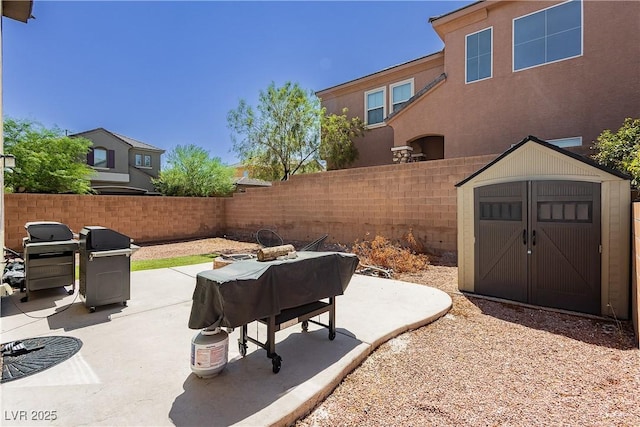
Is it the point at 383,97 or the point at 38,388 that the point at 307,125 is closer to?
the point at 383,97

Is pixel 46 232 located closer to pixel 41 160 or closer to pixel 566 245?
pixel 566 245

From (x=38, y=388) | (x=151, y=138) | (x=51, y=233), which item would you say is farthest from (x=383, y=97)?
(x=151, y=138)

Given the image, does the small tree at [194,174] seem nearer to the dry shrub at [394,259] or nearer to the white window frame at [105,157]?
the white window frame at [105,157]

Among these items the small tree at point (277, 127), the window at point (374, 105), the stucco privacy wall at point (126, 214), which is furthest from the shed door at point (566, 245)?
the stucco privacy wall at point (126, 214)

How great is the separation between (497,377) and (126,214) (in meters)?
14.1

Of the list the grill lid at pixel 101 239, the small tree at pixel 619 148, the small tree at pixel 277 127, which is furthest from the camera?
the small tree at pixel 277 127

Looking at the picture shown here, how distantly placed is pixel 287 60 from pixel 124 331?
12.9 metres

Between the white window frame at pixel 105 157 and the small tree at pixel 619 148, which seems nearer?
the small tree at pixel 619 148

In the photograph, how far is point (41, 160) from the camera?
39.7 ft

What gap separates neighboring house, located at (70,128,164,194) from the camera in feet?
77.6

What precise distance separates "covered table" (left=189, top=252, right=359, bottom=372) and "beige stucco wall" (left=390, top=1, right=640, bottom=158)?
10.0 metres

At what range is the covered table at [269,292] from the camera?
2.65m

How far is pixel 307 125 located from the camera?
14625 millimetres

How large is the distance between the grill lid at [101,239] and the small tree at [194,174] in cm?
1361
